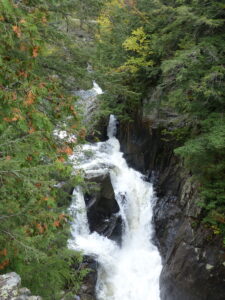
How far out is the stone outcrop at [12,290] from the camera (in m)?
3.18

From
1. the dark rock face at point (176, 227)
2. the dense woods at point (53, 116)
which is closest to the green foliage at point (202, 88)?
the dense woods at point (53, 116)

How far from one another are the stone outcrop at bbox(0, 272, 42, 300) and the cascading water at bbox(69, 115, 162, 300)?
19.7ft

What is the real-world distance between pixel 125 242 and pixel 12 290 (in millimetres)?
9655

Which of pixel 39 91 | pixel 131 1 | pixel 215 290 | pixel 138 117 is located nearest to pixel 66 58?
pixel 39 91

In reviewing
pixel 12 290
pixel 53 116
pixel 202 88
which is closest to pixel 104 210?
pixel 202 88

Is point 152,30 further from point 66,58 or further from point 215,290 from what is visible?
point 215,290

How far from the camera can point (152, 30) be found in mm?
12805

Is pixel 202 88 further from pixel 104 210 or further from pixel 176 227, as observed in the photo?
pixel 104 210

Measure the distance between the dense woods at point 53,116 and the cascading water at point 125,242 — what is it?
363cm

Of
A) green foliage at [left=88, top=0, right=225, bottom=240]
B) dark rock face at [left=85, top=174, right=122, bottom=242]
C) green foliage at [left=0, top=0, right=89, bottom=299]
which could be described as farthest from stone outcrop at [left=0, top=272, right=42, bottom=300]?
dark rock face at [left=85, top=174, right=122, bottom=242]

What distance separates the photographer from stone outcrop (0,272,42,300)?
318 centimetres

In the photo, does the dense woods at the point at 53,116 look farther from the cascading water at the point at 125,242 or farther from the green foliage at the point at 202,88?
the cascading water at the point at 125,242

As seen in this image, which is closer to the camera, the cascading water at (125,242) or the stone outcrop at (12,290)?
the stone outcrop at (12,290)

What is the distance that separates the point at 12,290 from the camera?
324 cm
